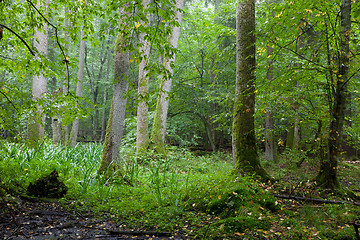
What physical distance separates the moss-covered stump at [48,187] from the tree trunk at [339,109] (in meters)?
5.05

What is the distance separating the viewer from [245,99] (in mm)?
5145

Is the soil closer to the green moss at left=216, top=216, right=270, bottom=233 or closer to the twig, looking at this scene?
the twig

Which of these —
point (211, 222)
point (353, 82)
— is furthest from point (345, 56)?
point (211, 222)

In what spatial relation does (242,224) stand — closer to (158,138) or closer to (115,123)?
(115,123)

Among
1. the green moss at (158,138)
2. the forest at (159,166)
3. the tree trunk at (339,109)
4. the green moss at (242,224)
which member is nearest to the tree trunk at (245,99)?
the forest at (159,166)

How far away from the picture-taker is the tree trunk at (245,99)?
16.0ft

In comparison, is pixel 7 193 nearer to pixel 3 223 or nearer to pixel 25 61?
pixel 3 223

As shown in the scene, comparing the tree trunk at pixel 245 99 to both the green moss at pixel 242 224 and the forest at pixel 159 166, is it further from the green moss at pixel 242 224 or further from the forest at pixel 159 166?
the green moss at pixel 242 224

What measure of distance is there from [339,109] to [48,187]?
18.5 ft

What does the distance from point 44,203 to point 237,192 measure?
3312 millimetres

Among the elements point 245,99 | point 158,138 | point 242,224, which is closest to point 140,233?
point 242,224

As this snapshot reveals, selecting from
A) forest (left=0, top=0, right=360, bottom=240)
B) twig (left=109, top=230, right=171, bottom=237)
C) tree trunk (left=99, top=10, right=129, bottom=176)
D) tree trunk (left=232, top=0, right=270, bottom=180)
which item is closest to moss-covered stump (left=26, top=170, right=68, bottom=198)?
forest (left=0, top=0, right=360, bottom=240)

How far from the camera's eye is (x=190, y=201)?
3.88m

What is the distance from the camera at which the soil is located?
2.77 metres
